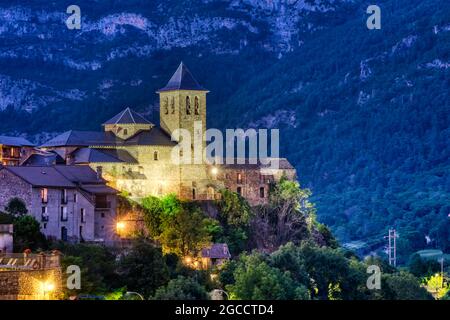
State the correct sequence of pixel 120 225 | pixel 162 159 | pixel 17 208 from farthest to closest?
1. pixel 162 159
2. pixel 120 225
3. pixel 17 208

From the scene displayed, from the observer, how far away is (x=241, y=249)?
351ft

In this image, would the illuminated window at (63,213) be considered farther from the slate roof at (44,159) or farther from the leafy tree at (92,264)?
the slate roof at (44,159)

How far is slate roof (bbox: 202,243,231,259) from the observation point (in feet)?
332

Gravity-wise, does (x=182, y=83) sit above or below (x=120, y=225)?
above

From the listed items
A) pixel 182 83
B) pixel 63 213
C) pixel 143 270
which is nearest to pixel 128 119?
pixel 182 83

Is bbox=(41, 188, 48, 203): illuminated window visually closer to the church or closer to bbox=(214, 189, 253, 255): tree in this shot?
the church

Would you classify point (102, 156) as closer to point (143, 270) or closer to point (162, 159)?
point (162, 159)

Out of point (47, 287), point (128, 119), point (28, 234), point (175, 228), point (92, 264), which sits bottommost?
point (47, 287)

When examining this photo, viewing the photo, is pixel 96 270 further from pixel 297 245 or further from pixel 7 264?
pixel 297 245

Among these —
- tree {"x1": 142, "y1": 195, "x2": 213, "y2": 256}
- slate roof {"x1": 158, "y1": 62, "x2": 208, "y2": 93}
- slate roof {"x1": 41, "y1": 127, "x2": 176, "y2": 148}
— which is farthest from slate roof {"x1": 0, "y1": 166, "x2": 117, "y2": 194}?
slate roof {"x1": 158, "y1": 62, "x2": 208, "y2": 93}

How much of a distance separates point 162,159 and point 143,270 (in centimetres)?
1985

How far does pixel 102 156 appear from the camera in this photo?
4058 inches

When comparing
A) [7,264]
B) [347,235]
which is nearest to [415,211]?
[347,235]
